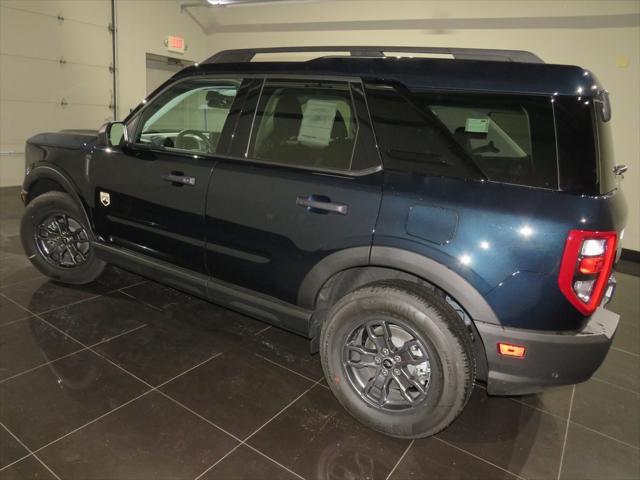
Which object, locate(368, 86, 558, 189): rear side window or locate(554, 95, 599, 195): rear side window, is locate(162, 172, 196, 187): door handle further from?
locate(554, 95, 599, 195): rear side window

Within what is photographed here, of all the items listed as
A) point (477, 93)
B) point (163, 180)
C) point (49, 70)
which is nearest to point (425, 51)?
point (477, 93)

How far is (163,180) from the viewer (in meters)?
2.49

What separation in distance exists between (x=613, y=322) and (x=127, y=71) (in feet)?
29.2

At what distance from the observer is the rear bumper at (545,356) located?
164 centimetres

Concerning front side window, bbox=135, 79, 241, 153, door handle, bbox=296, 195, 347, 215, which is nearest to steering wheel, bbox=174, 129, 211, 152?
front side window, bbox=135, 79, 241, 153

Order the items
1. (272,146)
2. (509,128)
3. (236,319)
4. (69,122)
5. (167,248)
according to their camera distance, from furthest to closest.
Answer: (69,122) < (236,319) < (167,248) < (272,146) < (509,128)

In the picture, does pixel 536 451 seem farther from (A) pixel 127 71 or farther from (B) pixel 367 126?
(A) pixel 127 71

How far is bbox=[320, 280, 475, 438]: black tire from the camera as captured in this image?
1768 millimetres

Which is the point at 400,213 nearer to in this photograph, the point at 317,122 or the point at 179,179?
the point at 317,122

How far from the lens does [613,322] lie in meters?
1.81

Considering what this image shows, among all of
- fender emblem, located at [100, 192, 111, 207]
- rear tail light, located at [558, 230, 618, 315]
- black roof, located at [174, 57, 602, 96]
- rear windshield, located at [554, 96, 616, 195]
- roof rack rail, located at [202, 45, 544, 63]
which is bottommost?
fender emblem, located at [100, 192, 111, 207]

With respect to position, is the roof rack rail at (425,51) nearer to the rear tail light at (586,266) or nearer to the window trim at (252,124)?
the window trim at (252,124)

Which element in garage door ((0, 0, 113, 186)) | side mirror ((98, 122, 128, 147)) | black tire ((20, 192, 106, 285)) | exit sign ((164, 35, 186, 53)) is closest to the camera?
side mirror ((98, 122, 128, 147))

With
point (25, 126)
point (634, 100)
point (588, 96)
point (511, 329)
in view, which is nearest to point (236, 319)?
Result: point (511, 329)
